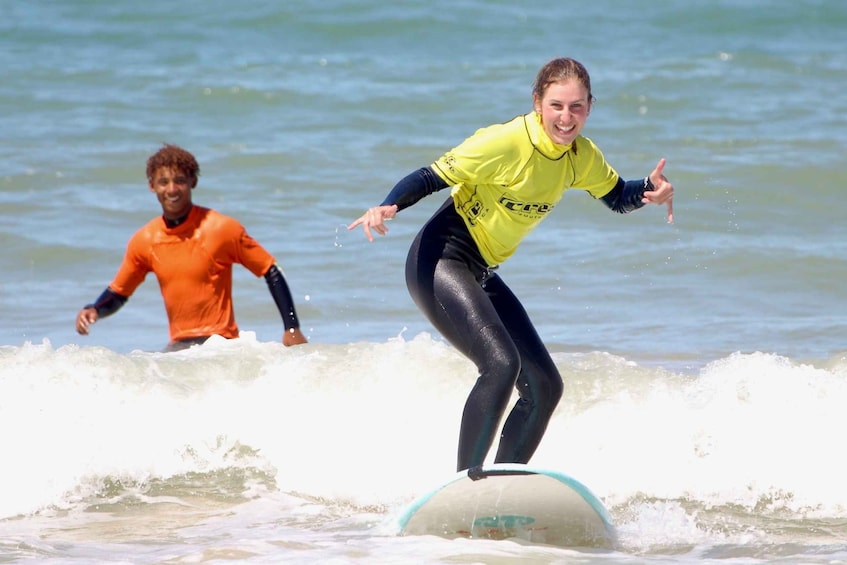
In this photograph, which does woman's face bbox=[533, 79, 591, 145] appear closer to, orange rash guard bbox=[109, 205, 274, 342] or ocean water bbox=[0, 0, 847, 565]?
ocean water bbox=[0, 0, 847, 565]

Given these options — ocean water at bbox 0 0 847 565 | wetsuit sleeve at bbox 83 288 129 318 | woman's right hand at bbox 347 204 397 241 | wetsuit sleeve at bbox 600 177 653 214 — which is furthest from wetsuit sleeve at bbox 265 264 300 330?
woman's right hand at bbox 347 204 397 241

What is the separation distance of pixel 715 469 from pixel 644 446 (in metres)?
0.42

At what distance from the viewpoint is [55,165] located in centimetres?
1465

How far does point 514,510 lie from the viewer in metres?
4.82

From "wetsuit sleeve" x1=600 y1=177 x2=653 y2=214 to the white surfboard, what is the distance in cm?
127

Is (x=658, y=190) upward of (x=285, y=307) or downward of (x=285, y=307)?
upward

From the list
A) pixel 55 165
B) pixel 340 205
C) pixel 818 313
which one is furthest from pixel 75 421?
pixel 55 165

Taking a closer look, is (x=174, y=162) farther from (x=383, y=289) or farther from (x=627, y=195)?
(x=383, y=289)

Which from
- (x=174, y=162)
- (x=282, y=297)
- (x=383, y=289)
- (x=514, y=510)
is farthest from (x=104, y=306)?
(x=383, y=289)

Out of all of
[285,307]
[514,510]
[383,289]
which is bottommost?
[514,510]

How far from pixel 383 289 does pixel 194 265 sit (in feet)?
11.7

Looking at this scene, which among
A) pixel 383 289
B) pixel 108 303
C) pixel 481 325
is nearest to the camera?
pixel 481 325

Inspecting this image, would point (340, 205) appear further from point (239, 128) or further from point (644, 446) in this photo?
point (644, 446)

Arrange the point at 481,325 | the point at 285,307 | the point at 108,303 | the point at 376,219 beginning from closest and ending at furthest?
1. the point at 376,219
2. the point at 481,325
3. the point at 285,307
4. the point at 108,303
